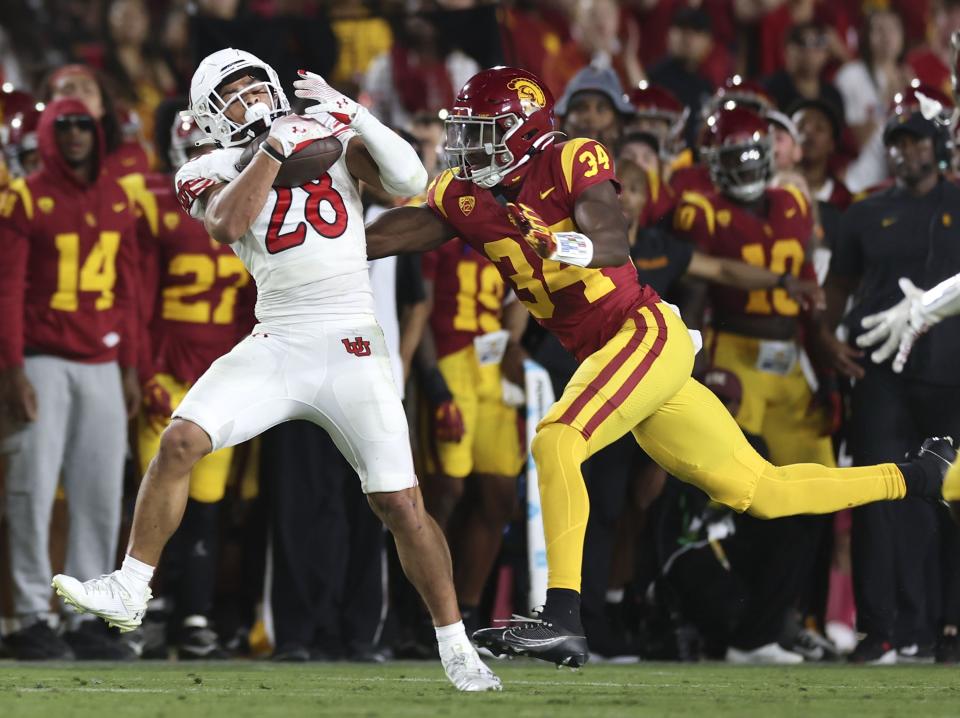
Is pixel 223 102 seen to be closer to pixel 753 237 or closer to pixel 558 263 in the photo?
pixel 558 263

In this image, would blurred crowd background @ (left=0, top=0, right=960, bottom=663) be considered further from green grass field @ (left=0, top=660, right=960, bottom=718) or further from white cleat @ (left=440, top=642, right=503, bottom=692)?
white cleat @ (left=440, top=642, right=503, bottom=692)

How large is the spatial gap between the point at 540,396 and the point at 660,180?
1193 millimetres

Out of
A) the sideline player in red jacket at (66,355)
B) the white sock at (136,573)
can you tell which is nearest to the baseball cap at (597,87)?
the sideline player in red jacket at (66,355)

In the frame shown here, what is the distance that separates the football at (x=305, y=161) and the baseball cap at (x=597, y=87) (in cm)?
274

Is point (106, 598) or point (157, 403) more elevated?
point (157, 403)

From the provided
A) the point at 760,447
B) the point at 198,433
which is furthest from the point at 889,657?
the point at 198,433

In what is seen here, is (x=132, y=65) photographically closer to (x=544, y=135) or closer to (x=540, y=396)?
(x=540, y=396)

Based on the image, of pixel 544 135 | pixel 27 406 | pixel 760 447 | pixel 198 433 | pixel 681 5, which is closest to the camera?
pixel 198 433

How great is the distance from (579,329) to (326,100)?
3.54ft

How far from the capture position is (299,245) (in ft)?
18.1

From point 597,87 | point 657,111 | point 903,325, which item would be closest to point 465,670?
point 903,325

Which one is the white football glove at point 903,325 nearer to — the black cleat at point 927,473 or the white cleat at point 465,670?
the black cleat at point 927,473

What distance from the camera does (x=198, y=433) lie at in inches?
205

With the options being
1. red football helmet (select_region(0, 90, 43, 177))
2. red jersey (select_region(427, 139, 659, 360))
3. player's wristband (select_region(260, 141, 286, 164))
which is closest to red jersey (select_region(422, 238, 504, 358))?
red football helmet (select_region(0, 90, 43, 177))
